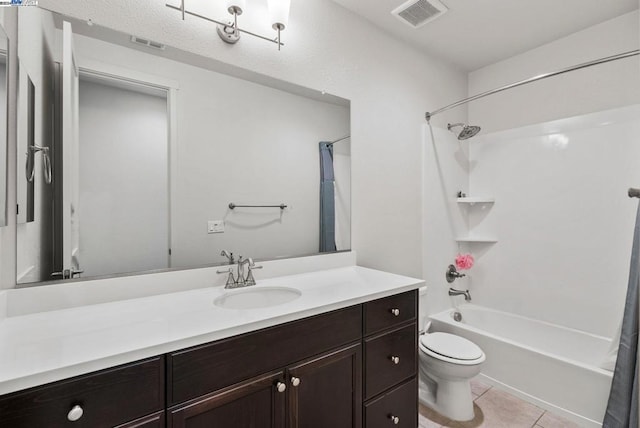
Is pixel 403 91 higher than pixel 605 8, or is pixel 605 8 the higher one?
pixel 605 8

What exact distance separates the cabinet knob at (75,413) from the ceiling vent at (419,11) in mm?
2400

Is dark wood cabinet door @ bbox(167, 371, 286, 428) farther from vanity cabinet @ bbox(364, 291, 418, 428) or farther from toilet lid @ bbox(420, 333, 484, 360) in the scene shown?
toilet lid @ bbox(420, 333, 484, 360)

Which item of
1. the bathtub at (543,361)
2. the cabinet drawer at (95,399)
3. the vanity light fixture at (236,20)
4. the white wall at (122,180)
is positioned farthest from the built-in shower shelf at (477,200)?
the cabinet drawer at (95,399)

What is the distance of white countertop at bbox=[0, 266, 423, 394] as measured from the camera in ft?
2.26

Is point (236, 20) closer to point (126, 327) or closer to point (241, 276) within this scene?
point (241, 276)

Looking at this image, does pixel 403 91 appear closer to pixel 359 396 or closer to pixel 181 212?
pixel 181 212

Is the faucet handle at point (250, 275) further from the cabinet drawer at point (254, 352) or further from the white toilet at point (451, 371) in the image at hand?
the white toilet at point (451, 371)

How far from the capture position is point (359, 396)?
1248 millimetres

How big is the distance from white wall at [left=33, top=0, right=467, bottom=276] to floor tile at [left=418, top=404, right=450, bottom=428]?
92 centimetres

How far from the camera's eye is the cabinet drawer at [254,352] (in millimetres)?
843

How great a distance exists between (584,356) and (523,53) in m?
2.44

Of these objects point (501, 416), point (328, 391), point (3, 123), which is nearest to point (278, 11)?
point (3, 123)

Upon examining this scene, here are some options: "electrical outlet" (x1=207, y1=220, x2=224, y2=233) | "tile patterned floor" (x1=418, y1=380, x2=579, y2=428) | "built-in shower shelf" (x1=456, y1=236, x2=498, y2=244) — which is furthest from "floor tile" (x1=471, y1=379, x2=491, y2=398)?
"electrical outlet" (x1=207, y1=220, x2=224, y2=233)

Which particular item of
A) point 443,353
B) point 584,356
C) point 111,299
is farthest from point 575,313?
point 111,299
